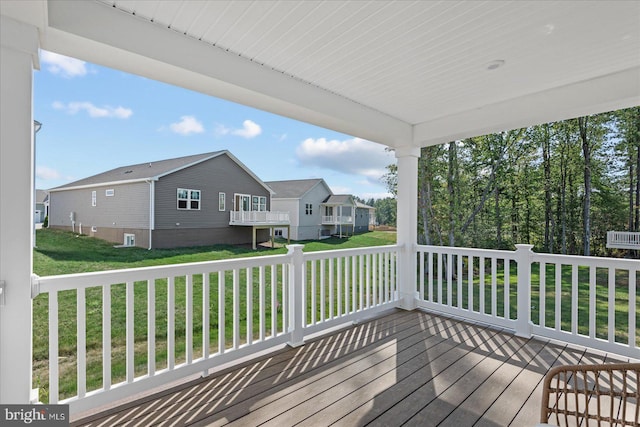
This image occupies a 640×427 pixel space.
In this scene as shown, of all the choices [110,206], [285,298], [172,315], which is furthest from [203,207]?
[172,315]

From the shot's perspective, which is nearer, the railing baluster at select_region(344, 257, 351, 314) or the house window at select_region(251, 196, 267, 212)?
the railing baluster at select_region(344, 257, 351, 314)

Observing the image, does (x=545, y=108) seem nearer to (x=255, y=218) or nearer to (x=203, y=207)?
(x=255, y=218)

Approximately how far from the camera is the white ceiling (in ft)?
5.92

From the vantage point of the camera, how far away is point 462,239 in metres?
7.20

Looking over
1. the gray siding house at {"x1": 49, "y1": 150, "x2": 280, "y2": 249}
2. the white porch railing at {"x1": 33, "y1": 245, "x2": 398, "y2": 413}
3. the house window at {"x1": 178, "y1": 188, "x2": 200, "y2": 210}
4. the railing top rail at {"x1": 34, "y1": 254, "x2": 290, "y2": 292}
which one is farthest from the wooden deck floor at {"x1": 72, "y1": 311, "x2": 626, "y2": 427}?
the house window at {"x1": 178, "y1": 188, "x2": 200, "y2": 210}

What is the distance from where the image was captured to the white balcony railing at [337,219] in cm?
496

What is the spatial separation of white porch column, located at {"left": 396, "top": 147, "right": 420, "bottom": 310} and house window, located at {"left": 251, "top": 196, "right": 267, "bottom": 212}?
2.01 m

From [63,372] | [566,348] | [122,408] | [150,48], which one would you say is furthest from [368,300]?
[150,48]

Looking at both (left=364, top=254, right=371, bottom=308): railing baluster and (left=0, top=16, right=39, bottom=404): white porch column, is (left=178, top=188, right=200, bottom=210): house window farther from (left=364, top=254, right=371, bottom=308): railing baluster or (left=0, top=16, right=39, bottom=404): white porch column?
(left=0, top=16, right=39, bottom=404): white porch column

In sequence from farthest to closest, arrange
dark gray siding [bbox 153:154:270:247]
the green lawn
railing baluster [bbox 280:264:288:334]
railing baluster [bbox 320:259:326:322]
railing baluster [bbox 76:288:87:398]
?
1. dark gray siding [bbox 153:154:270:247]
2. railing baluster [bbox 320:259:326:322]
3. railing baluster [bbox 280:264:288:334]
4. the green lawn
5. railing baluster [bbox 76:288:87:398]

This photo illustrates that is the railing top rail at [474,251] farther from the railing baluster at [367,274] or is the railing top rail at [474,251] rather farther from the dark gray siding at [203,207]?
the dark gray siding at [203,207]

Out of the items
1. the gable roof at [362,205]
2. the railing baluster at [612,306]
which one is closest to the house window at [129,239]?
the gable roof at [362,205]

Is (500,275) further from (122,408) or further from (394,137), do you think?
(122,408)

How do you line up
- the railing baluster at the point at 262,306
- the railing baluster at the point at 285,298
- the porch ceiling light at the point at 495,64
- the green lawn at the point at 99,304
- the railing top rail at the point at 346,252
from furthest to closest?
the railing top rail at the point at 346,252
the railing baluster at the point at 285,298
the railing baluster at the point at 262,306
the porch ceiling light at the point at 495,64
the green lawn at the point at 99,304
